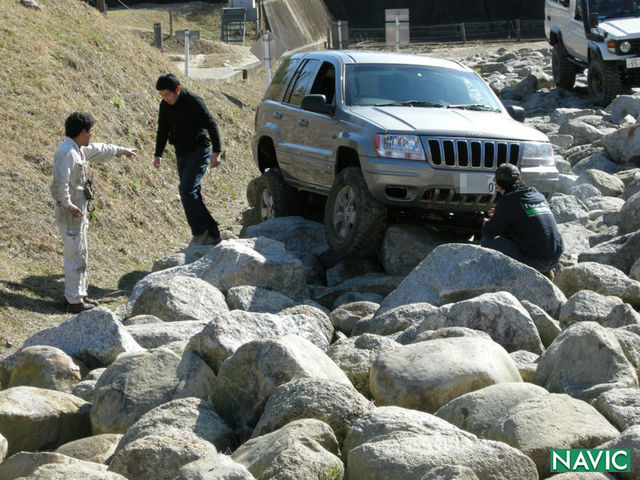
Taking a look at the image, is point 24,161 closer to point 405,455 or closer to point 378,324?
point 378,324

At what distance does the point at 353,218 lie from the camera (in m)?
10.2

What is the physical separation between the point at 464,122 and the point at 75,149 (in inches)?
144

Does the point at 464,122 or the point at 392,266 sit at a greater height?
the point at 464,122

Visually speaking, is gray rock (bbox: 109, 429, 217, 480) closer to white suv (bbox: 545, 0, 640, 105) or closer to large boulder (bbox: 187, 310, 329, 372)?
large boulder (bbox: 187, 310, 329, 372)

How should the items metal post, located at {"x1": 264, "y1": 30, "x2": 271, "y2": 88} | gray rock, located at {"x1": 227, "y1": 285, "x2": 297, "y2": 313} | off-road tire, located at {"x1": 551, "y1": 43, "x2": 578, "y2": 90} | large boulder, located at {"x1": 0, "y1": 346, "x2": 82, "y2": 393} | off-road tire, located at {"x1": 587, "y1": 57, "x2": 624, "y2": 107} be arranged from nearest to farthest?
large boulder, located at {"x1": 0, "y1": 346, "x2": 82, "y2": 393}
gray rock, located at {"x1": 227, "y1": 285, "x2": 297, "y2": 313}
off-road tire, located at {"x1": 587, "y1": 57, "x2": 624, "y2": 107}
metal post, located at {"x1": 264, "y1": 30, "x2": 271, "y2": 88}
off-road tire, located at {"x1": 551, "y1": 43, "x2": 578, "y2": 90}

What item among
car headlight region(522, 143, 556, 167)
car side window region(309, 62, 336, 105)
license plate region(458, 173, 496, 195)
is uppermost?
car side window region(309, 62, 336, 105)

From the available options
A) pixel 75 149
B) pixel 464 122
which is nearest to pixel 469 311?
pixel 464 122

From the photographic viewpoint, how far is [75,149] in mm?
9766

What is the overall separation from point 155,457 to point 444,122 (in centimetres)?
588

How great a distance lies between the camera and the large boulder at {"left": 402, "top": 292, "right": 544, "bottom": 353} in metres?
7.25

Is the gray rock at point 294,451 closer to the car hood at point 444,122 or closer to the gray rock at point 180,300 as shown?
the gray rock at point 180,300

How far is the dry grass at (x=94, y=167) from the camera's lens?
10.9 m

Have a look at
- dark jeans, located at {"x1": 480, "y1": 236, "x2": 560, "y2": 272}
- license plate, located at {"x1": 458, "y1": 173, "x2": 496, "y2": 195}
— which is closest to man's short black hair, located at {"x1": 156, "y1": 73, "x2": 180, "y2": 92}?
license plate, located at {"x1": 458, "y1": 173, "x2": 496, "y2": 195}

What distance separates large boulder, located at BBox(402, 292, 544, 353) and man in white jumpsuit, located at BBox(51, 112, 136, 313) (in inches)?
151
